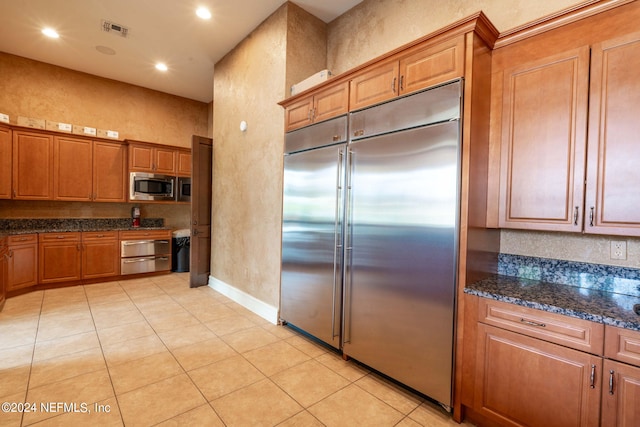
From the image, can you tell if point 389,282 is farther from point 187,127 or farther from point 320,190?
point 187,127

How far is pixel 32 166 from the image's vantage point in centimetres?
444

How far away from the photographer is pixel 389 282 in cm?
216

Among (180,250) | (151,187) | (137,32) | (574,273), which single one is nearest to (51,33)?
(137,32)

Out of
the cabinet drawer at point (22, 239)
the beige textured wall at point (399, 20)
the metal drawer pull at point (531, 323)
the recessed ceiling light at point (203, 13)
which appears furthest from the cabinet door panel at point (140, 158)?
the metal drawer pull at point (531, 323)

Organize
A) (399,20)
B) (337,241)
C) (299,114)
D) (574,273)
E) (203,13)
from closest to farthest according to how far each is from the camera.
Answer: (574,273)
(337,241)
(399,20)
(299,114)
(203,13)

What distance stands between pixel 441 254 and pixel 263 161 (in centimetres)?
245

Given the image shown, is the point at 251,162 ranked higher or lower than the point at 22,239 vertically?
higher

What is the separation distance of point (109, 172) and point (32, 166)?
37.7 inches

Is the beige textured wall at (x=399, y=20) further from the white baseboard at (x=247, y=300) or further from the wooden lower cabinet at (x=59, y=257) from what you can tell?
the wooden lower cabinet at (x=59, y=257)

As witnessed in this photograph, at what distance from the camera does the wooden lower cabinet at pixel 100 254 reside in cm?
473

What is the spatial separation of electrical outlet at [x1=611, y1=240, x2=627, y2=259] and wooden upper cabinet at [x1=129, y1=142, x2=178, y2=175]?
20.2ft

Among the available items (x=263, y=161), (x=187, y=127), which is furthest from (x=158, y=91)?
(x=263, y=161)

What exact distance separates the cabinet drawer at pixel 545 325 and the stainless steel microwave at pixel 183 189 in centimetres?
547

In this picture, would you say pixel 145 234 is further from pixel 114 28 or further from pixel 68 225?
pixel 114 28
